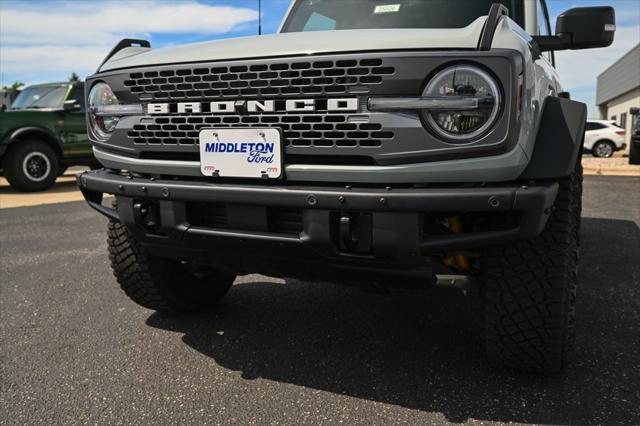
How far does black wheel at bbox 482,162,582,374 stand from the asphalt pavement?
0.24 metres

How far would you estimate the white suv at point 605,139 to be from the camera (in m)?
18.5

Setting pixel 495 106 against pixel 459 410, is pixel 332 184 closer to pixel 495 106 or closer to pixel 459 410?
pixel 495 106

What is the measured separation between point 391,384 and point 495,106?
1.25m

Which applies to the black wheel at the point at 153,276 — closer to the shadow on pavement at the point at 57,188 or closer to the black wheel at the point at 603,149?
the shadow on pavement at the point at 57,188

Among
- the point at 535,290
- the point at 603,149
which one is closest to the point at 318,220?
the point at 535,290

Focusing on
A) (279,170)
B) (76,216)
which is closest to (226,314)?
(279,170)

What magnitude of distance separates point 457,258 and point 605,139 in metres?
18.6

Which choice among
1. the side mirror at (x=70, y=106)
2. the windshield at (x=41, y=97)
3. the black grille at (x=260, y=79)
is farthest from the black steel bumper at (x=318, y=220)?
the windshield at (x=41, y=97)

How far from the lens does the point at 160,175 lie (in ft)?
7.70

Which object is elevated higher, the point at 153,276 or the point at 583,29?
the point at 583,29

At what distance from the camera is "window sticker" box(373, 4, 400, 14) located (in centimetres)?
326

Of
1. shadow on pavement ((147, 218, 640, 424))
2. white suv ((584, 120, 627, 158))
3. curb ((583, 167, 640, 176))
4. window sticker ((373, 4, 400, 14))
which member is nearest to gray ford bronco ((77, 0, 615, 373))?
shadow on pavement ((147, 218, 640, 424))

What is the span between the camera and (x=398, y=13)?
322cm

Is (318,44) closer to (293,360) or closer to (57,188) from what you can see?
(293,360)
